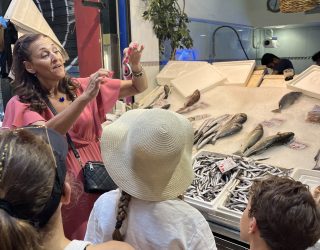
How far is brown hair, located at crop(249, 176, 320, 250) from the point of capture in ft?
3.95

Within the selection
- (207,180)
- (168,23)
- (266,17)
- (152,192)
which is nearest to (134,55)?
(207,180)

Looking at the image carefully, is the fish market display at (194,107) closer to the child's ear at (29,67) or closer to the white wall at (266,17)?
the child's ear at (29,67)

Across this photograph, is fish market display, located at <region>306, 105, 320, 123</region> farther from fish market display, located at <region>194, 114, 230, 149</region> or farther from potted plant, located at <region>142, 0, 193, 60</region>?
potted plant, located at <region>142, 0, 193, 60</region>

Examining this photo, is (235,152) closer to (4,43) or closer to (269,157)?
(269,157)

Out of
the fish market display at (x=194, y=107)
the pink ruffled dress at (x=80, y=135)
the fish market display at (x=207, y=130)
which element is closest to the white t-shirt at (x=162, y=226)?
the pink ruffled dress at (x=80, y=135)

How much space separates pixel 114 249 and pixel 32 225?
24cm

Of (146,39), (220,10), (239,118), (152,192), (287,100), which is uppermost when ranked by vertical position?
(220,10)

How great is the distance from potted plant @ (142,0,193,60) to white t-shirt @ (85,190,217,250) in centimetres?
378

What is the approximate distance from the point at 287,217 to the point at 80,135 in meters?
1.19

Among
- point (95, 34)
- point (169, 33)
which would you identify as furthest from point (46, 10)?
→ point (169, 33)

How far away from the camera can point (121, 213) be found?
1.12 m

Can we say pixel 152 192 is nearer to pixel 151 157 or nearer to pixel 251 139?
pixel 151 157

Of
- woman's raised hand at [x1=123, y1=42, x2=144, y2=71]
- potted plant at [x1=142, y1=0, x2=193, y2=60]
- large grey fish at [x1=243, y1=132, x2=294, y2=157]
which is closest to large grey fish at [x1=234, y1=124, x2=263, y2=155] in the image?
large grey fish at [x1=243, y1=132, x2=294, y2=157]

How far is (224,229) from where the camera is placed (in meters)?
1.97
